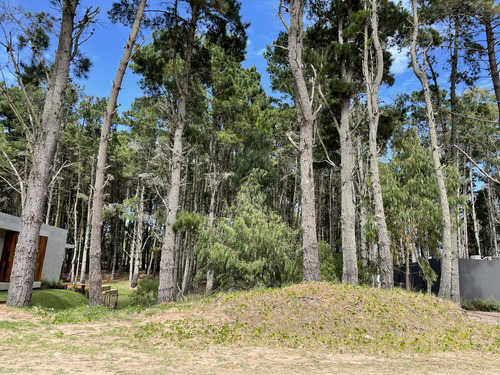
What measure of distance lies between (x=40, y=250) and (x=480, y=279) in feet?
61.9

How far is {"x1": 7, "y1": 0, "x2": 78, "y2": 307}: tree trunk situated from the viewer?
6754 millimetres

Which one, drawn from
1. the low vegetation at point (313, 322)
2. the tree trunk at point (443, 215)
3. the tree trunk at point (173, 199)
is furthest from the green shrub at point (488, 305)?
the tree trunk at point (173, 199)

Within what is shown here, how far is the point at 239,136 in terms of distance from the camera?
628 inches

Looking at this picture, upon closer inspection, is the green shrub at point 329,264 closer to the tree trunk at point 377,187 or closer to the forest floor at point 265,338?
the tree trunk at point 377,187

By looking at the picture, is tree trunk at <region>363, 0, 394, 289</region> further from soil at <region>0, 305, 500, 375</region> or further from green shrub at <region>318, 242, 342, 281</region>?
soil at <region>0, 305, 500, 375</region>

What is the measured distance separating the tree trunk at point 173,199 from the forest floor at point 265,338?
8.49 ft

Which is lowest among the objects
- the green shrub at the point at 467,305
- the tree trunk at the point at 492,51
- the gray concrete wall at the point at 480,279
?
the green shrub at the point at 467,305

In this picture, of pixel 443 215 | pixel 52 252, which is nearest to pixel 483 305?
pixel 443 215

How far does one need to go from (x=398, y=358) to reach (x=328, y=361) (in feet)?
3.53

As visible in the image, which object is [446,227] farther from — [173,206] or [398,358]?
[173,206]

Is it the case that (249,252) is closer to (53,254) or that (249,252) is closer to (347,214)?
(347,214)

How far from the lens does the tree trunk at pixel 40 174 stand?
6754 mm

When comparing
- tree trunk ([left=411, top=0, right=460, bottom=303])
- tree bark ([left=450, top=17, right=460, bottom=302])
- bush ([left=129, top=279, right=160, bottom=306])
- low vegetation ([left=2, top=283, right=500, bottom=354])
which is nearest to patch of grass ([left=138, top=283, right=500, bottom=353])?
low vegetation ([left=2, top=283, right=500, bottom=354])

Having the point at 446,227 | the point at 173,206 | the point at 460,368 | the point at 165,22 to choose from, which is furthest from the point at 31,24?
the point at 446,227
